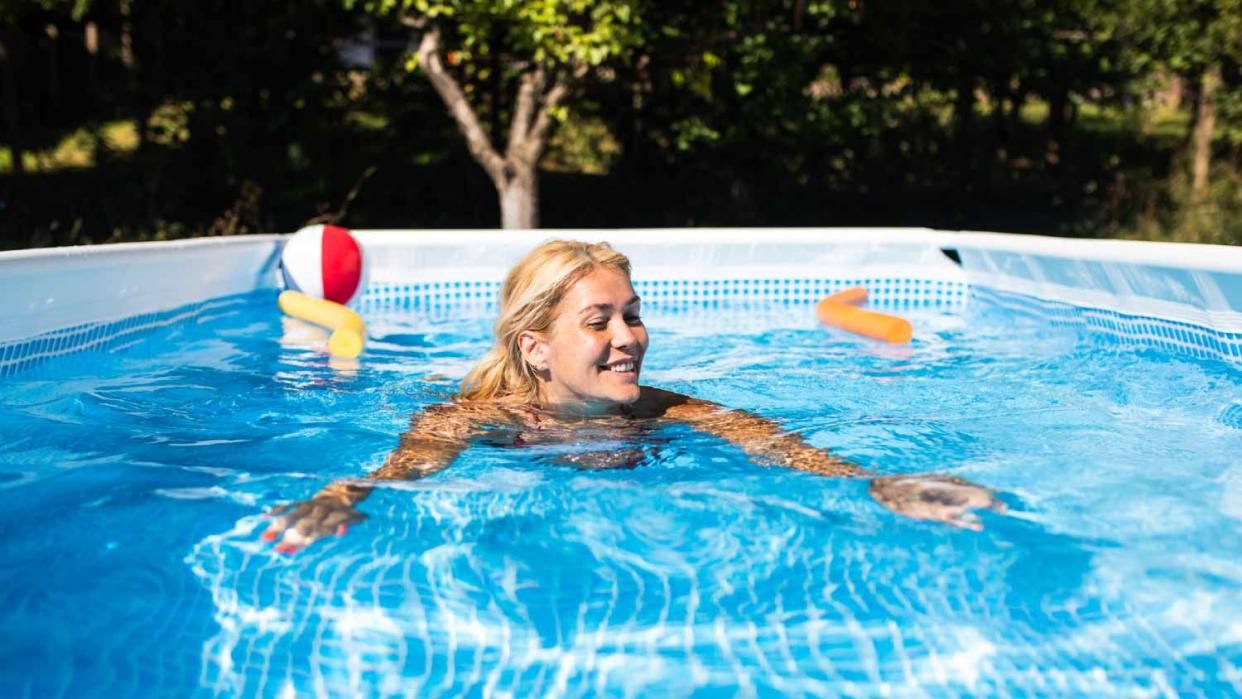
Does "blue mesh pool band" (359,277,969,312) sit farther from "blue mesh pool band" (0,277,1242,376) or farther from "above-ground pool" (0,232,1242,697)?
"above-ground pool" (0,232,1242,697)

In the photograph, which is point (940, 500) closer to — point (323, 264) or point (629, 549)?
point (629, 549)

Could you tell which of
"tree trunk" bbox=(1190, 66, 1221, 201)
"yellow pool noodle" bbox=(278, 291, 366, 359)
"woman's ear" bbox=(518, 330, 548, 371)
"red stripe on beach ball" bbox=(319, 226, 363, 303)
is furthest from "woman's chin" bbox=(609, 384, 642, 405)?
"tree trunk" bbox=(1190, 66, 1221, 201)

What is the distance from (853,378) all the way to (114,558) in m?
3.30

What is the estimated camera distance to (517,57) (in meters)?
11.5

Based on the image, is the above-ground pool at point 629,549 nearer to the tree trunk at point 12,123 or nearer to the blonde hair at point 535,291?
the blonde hair at point 535,291

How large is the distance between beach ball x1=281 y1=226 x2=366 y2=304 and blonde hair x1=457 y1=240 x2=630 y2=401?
2.79 m

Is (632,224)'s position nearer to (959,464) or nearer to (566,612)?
(959,464)

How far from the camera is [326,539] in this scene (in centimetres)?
282

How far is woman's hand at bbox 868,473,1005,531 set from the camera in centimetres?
287

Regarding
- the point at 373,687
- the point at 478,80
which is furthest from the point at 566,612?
the point at 478,80

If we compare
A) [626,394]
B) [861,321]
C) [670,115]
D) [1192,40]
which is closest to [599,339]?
[626,394]

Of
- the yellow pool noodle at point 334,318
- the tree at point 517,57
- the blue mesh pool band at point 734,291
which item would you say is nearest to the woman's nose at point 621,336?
the yellow pool noodle at point 334,318

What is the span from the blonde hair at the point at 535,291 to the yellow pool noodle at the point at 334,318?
170cm

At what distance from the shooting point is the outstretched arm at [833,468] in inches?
113
